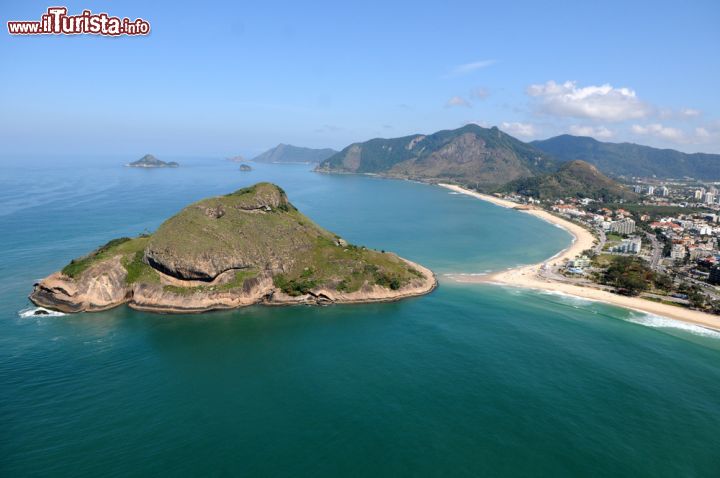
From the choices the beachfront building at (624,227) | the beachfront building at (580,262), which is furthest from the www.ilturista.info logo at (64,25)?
the beachfront building at (624,227)

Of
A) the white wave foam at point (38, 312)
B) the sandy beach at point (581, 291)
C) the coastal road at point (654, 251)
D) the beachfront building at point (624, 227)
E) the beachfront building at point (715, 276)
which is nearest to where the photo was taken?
the white wave foam at point (38, 312)

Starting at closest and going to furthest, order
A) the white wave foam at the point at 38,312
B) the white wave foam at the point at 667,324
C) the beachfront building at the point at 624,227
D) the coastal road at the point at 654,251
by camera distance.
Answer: the white wave foam at the point at 38,312 < the white wave foam at the point at 667,324 < the coastal road at the point at 654,251 < the beachfront building at the point at 624,227

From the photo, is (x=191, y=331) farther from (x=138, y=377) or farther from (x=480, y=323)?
(x=480, y=323)

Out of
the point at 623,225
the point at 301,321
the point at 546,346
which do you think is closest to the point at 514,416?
the point at 546,346

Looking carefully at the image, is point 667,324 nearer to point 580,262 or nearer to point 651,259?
point 580,262

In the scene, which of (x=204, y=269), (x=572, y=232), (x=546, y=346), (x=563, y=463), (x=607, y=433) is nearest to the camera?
(x=563, y=463)

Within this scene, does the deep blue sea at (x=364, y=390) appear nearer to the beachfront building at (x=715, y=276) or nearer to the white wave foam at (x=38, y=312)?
the white wave foam at (x=38, y=312)

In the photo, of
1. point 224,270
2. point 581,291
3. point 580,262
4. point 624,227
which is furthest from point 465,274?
point 624,227
